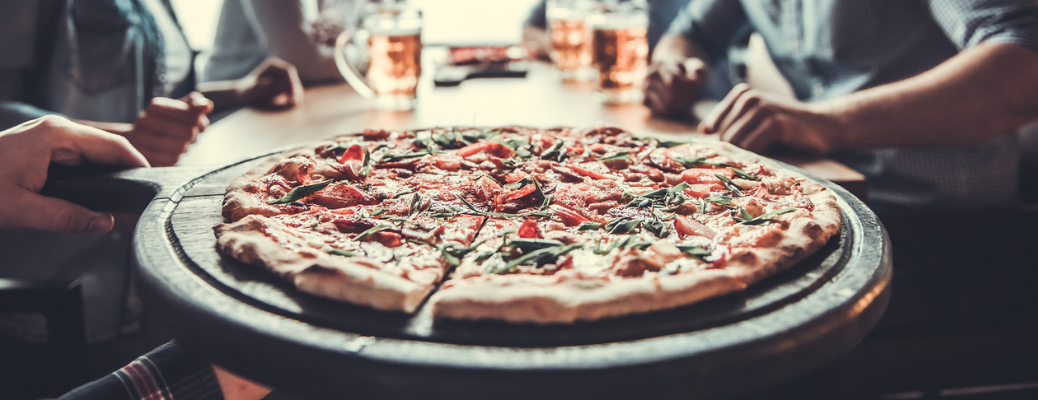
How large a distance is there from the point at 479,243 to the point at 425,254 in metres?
0.09

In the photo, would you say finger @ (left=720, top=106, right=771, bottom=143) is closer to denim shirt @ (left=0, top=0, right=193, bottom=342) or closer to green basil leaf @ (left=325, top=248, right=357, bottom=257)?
green basil leaf @ (left=325, top=248, right=357, bottom=257)

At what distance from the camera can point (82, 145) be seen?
132cm

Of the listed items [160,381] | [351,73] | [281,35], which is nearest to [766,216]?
[160,381]

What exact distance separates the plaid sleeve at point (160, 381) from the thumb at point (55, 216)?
33 cm

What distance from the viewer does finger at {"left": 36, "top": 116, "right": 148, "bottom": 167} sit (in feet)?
4.18

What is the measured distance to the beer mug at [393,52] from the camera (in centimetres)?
247

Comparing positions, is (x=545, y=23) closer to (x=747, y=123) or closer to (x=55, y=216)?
(x=747, y=123)

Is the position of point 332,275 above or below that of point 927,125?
above

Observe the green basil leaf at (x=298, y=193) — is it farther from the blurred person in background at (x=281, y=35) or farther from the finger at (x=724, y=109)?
the blurred person in background at (x=281, y=35)

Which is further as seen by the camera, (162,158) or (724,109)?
(724,109)

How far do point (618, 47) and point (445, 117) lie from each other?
32.2 inches

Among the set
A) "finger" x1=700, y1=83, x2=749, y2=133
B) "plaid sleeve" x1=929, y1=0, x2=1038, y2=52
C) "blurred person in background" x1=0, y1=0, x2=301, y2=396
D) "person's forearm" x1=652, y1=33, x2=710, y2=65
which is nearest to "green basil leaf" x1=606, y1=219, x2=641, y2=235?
"finger" x1=700, y1=83, x2=749, y2=133

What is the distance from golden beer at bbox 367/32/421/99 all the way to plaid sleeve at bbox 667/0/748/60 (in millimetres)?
1604

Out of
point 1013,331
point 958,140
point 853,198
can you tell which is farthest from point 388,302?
point 1013,331
